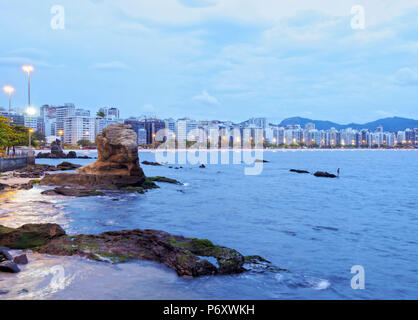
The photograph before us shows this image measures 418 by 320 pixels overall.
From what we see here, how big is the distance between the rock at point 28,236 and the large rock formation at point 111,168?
16.4 metres

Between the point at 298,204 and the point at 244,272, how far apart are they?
754 inches

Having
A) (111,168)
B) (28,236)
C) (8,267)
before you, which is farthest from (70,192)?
(8,267)

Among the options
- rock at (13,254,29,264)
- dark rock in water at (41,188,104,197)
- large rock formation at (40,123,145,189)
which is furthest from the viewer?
large rock formation at (40,123,145,189)

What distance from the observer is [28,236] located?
1144 centimetres

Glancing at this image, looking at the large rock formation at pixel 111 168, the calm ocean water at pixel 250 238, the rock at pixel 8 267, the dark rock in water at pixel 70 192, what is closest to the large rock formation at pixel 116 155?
the large rock formation at pixel 111 168

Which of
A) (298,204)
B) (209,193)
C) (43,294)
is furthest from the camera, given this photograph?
(209,193)

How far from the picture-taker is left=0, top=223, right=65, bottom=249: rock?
36.6 feet

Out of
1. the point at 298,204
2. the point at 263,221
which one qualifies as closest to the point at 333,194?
the point at 298,204

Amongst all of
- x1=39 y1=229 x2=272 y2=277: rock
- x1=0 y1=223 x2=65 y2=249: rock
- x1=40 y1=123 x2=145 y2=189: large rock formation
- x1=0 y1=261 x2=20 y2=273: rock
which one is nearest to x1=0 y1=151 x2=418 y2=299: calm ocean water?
x1=0 y1=261 x2=20 y2=273: rock

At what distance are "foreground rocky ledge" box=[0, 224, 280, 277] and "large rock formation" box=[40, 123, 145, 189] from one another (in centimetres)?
1668

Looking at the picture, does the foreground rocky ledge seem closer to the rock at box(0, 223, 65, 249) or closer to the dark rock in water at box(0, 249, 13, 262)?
→ the rock at box(0, 223, 65, 249)

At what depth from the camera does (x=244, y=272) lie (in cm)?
1028

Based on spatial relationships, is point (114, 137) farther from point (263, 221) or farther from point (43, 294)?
point (43, 294)

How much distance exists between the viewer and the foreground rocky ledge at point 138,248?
994 cm
